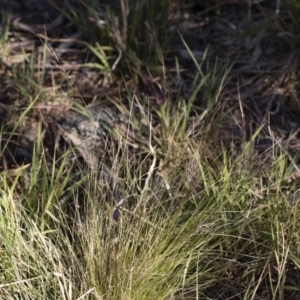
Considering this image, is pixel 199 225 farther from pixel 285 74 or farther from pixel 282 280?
pixel 285 74

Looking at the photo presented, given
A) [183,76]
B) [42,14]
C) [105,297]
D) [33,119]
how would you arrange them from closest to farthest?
[105,297]
[33,119]
[183,76]
[42,14]

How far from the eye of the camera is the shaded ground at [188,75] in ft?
11.1

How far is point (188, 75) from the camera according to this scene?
3.69m

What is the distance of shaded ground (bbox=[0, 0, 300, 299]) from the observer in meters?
3.37

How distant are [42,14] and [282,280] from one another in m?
2.06

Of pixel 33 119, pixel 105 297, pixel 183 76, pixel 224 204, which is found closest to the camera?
pixel 105 297

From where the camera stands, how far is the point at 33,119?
136 inches

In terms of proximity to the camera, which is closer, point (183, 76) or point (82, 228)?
point (82, 228)

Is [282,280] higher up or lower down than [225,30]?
lower down

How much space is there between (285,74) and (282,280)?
124 cm

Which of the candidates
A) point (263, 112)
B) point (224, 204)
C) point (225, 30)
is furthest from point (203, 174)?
point (225, 30)

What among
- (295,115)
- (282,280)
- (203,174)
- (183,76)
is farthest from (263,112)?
(282,280)

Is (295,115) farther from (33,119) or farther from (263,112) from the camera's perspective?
(33,119)

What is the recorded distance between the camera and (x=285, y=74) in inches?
140
